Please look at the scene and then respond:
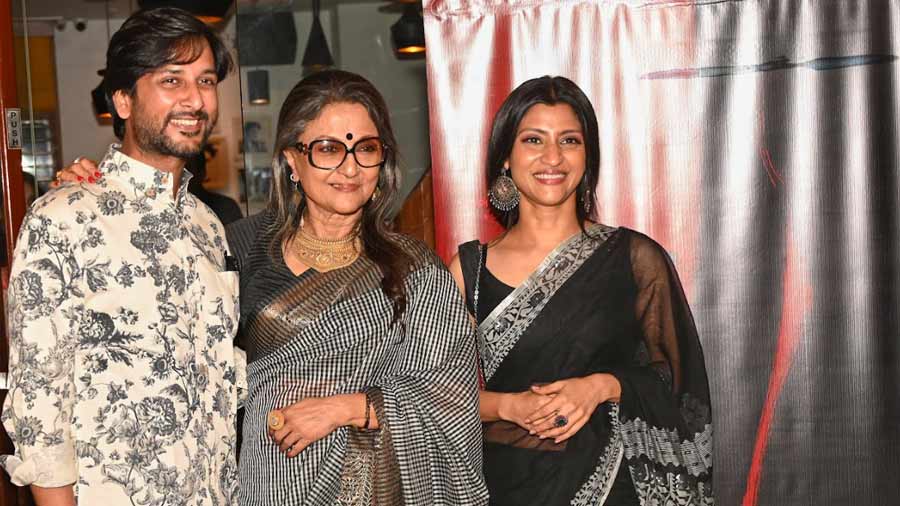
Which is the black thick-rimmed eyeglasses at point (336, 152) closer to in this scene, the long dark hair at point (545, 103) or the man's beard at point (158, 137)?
the man's beard at point (158, 137)

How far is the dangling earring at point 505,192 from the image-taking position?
8.32 feet

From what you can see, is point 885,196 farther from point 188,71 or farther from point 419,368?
point 188,71

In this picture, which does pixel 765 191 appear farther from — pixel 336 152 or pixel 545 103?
Result: pixel 336 152

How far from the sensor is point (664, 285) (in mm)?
2469

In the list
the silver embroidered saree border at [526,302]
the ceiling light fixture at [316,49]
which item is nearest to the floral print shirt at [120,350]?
the silver embroidered saree border at [526,302]

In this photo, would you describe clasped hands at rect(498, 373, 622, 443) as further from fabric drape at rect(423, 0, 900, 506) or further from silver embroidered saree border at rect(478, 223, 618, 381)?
fabric drape at rect(423, 0, 900, 506)

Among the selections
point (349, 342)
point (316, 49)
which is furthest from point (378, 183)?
point (316, 49)

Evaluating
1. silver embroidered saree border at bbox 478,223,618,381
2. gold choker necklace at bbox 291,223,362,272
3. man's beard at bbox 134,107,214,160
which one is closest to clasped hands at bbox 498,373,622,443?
silver embroidered saree border at bbox 478,223,618,381

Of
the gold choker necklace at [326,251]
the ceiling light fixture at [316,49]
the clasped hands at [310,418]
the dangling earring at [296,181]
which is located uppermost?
the ceiling light fixture at [316,49]

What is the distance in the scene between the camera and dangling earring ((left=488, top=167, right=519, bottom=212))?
254cm

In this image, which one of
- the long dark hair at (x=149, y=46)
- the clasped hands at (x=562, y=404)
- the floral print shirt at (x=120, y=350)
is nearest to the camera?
the floral print shirt at (x=120, y=350)

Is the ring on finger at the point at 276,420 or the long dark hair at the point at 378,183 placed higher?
the long dark hair at the point at 378,183

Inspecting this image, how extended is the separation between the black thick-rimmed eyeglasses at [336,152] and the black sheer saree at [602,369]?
0.51m

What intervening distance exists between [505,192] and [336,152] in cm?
56
